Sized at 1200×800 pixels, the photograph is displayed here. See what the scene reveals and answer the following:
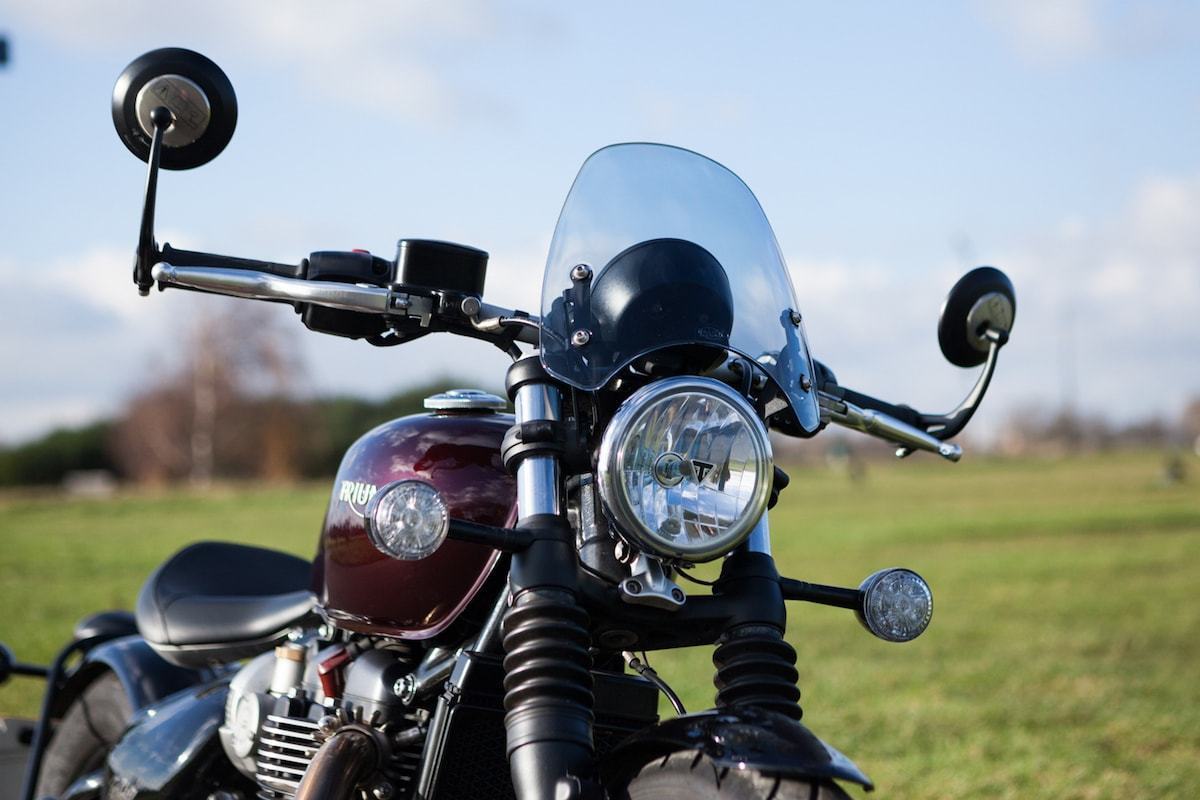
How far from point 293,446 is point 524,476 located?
49.7 metres

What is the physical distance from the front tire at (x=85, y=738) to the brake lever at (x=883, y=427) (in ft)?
7.81

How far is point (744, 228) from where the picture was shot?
260 centimetres

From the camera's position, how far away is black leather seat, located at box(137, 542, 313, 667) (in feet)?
11.1

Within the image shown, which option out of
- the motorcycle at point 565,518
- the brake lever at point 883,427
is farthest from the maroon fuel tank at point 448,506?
the brake lever at point 883,427

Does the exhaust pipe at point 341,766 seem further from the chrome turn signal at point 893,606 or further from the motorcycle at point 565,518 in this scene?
the chrome turn signal at point 893,606

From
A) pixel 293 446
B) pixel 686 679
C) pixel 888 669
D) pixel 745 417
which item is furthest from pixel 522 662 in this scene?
pixel 293 446

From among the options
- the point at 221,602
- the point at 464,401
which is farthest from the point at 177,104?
the point at 221,602

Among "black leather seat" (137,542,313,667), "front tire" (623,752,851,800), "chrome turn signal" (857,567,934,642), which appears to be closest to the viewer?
"front tire" (623,752,851,800)

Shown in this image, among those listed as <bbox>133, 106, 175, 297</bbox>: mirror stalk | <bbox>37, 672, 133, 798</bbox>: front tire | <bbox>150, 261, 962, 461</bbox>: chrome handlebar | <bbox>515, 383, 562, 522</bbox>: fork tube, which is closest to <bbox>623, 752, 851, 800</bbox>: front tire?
<bbox>515, 383, 562, 522</bbox>: fork tube

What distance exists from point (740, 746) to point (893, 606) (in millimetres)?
549

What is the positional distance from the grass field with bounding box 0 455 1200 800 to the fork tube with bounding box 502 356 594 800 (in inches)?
139

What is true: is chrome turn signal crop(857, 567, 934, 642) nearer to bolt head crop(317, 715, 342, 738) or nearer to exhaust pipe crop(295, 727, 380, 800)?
exhaust pipe crop(295, 727, 380, 800)

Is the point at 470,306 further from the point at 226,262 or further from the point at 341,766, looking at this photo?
the point at 341,766

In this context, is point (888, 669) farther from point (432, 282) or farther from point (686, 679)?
point (432, 282)
